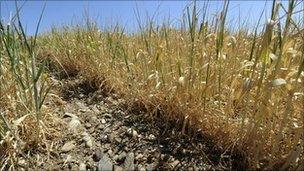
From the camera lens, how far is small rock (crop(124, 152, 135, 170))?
6.53 feet

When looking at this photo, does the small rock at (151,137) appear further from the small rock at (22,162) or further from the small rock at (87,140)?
the small rock at (22,162)

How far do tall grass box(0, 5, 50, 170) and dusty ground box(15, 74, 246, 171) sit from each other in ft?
0.51

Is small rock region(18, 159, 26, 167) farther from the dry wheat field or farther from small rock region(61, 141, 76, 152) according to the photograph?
small rock region(61, 141, 76, 152)

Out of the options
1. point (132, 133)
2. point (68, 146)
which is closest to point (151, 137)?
point (132, 133)

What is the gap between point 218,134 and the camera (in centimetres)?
204

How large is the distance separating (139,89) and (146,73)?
12cm

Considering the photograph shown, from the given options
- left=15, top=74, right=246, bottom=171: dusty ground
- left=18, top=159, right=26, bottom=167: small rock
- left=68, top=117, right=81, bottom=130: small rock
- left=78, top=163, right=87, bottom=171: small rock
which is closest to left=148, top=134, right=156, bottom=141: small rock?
left=15, top=74, right=246, bottom=171: dusty ground

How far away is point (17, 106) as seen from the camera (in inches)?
87.7

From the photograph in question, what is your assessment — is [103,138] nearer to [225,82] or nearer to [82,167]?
[82,167]

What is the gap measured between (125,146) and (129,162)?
0.61 feet

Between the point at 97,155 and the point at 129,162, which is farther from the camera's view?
the point at 97,155

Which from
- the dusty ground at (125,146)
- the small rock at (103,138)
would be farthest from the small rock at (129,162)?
the small rock at (103,138)

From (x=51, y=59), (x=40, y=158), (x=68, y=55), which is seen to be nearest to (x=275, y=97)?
(x=40, y=158)

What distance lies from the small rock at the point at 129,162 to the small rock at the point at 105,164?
82 millimetres
